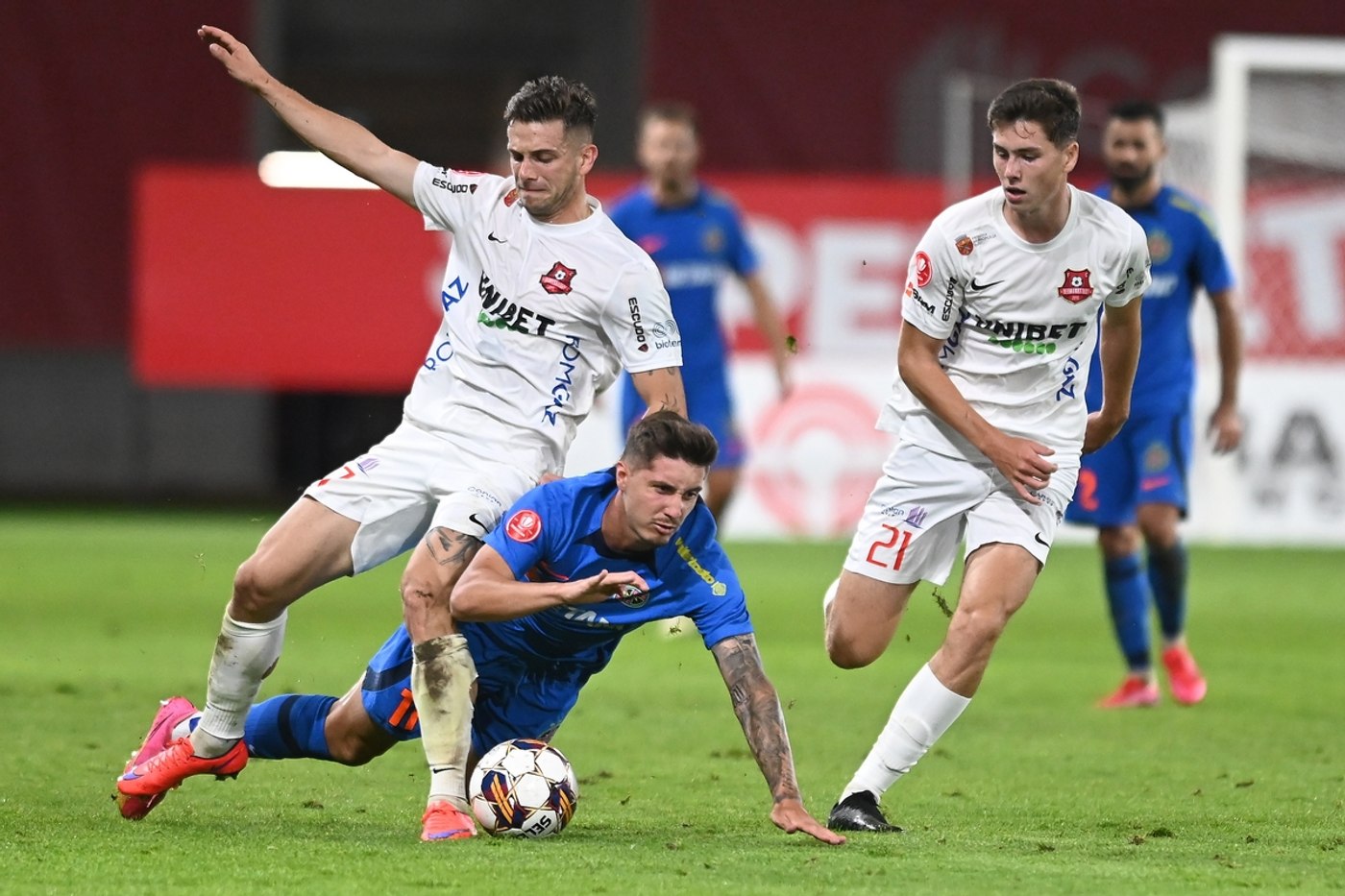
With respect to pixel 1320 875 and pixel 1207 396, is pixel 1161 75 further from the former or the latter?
pixel 1320 875

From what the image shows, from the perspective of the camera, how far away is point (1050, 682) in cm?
918

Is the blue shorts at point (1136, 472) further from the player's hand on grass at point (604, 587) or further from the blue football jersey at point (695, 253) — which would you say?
the player's hand on grass at point (604, 587)

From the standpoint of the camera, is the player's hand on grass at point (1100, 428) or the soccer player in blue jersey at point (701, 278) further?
the soccer player in blue jersey at point (701, 278)

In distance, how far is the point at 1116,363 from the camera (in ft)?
20.1

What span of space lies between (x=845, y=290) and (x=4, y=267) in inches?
350

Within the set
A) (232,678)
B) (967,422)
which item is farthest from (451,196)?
(967,422)

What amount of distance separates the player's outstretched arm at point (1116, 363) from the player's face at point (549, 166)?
5.24 feet

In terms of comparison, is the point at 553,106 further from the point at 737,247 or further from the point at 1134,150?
the point at 737,247

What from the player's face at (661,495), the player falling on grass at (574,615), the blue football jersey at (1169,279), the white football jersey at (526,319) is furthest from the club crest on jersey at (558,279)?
the blue football jersey at (1169,279)

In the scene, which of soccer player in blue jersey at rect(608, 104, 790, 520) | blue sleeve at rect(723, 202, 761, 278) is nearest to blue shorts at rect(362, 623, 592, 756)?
soccer player in blue jersey at rect(608, 104, 790, 520)

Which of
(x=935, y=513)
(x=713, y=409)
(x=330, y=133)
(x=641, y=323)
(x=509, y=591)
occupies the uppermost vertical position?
→ (x=330, y=133)

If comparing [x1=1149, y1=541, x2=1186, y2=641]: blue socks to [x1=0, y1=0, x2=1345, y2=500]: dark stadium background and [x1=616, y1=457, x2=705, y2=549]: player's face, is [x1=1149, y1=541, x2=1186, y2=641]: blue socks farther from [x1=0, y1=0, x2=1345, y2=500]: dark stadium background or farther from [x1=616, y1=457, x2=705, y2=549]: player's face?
[x1=0, y1=0, x2=1345, y2=500]: dark stadium background

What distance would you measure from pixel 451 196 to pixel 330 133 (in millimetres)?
383

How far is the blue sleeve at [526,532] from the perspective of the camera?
5.15 m
